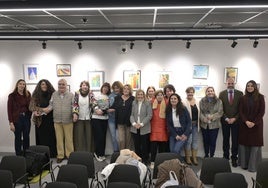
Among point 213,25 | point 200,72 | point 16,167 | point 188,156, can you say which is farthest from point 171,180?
point 200,72

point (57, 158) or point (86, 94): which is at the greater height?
point (86, 94)

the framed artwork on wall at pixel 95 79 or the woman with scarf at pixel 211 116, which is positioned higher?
the framed artwork on wall at pixel 95 79

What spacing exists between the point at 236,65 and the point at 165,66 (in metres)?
1.70

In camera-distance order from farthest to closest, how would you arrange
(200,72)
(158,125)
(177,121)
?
1. (200,72)
2. (158,125)
3. (177,121)

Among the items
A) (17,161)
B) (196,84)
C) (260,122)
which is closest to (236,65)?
(196,84)

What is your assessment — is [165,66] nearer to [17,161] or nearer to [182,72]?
[182,72]

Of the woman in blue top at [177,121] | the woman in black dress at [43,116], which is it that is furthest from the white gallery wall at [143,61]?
the woman in blue top at [177,121]

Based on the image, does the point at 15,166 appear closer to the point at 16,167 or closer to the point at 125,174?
the point at 16,167

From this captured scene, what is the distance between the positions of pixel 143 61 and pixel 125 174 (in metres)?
3.78

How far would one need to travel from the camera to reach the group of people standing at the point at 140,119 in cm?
593

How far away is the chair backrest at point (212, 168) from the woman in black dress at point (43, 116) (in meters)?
3.98

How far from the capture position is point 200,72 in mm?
6973

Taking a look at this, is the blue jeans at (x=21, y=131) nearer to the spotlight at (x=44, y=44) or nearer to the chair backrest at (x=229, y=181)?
the spotlight at (x=44, y=44)

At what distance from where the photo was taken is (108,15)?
16.0 feet
